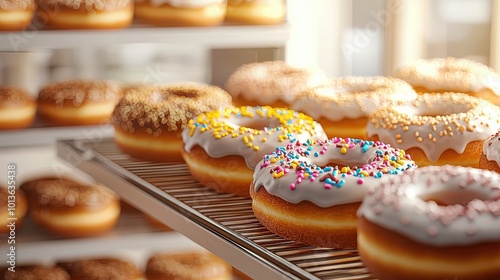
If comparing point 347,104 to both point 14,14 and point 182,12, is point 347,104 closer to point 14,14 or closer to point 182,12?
point 182,12

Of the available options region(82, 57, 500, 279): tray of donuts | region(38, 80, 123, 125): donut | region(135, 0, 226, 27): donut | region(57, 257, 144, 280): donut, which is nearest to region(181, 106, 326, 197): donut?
region(82, 57, 500, 279): tray of donuts

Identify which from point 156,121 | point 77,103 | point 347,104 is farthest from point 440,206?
point 77,103

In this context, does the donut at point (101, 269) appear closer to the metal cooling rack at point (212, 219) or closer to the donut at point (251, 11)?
the metal cooling rack at point (212, 219)

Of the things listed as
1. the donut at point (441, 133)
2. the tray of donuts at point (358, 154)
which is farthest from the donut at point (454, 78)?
the donut at point (441, 133)

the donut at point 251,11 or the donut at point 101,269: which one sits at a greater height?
the donut at point 251,11

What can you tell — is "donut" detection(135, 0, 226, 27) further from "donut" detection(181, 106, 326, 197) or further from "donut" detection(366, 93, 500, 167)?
"donut" detection(366, 93, 500, 167)

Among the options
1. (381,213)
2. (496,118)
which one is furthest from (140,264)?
(381,213)
